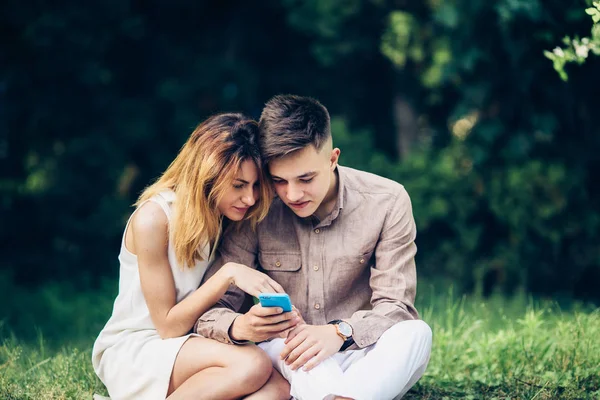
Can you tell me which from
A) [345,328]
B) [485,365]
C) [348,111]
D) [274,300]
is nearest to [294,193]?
[274,300]

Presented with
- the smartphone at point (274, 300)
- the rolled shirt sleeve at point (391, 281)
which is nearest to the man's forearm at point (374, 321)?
the rolled shirt sleeve at point (391, 281)

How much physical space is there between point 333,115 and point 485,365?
6918 millimetres

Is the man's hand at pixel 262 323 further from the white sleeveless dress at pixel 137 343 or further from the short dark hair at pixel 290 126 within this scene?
the short dark hair at pixel 290 126

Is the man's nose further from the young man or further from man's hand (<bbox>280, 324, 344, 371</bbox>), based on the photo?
man's hand (<bbox>280, 324, 344, 371</bbox>)

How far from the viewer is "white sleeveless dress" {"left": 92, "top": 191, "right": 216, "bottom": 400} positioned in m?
3.62

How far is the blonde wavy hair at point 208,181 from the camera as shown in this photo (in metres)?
3.64

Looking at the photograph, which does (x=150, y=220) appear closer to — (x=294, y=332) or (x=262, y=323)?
(x=262, y=323)

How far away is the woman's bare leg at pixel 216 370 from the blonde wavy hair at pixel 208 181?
44 cm

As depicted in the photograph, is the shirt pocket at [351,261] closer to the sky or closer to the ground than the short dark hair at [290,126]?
closer to the ground

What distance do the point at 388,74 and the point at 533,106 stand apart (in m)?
3.20

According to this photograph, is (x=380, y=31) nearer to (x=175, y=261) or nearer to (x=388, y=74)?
(x=388, y=74)

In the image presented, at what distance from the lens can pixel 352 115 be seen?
11023mm

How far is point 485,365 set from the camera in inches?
172

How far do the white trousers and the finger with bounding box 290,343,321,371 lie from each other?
51 mm
